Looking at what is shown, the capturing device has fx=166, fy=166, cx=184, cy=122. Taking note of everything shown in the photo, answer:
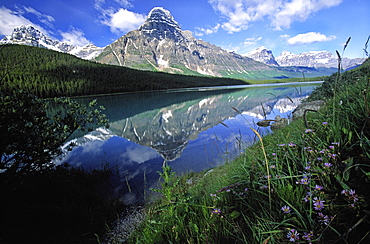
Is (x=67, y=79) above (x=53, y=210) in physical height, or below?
above

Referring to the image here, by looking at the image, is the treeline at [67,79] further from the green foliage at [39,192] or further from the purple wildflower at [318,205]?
the purple wildflower at [318,205]

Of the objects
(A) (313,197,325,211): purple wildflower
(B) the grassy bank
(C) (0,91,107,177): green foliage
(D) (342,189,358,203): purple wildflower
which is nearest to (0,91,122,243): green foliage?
(C) (0,91,107,177): green foliage

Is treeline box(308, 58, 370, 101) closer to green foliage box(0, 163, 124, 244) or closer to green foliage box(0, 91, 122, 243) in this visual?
green foliage box(0, 163, 124, 244)

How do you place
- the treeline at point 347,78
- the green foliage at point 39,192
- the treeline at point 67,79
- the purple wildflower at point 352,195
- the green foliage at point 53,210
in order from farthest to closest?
the treeline at point 67,79, the green foliage at point 39,192, the green foliage at point 53,210, the treeline at point 347,78, the purple wildflower at point 352,195

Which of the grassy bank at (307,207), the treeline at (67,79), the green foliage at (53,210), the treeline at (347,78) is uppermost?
the treeline at (67,79)

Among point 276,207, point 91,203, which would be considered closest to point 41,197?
point 91,203

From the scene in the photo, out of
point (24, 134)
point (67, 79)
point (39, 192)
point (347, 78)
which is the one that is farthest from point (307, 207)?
point (67, 79)

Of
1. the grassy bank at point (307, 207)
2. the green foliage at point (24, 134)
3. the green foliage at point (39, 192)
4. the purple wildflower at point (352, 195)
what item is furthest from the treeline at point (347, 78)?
the green foliage at point (24, 134)

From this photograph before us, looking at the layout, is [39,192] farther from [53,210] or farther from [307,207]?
[307,207]

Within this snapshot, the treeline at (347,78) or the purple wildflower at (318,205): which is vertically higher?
A: the treeline at (347,78)

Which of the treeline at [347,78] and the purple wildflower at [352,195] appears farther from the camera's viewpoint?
the treeline at [347,78]

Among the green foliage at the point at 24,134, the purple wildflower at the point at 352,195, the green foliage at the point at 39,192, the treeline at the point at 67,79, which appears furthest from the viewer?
the treeline at the point at 67,79

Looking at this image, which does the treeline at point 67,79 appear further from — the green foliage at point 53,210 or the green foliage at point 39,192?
the green foliage at point 53,210

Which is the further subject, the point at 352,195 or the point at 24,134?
the point at 24,134
